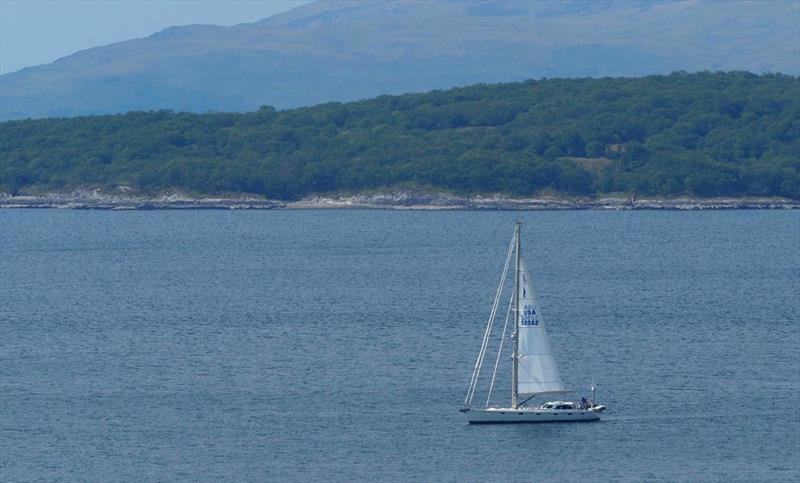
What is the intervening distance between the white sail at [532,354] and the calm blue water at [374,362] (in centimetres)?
156

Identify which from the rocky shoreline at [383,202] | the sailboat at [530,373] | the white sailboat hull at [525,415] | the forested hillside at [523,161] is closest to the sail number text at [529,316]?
the sailboat at [530,373]

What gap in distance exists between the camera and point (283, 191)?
185 metres

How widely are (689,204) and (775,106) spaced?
30.8 meters

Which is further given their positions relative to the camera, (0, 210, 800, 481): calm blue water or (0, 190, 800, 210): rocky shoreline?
(0, 190, 800, 210): rocky shoreline

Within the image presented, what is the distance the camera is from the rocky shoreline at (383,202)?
570 ft

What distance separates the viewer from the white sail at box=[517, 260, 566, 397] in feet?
182

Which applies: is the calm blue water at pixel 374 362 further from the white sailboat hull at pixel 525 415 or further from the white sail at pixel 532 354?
the white sail at pixel 532 354

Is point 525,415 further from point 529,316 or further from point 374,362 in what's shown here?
point 374,362

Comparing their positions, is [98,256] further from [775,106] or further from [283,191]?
[775,106]

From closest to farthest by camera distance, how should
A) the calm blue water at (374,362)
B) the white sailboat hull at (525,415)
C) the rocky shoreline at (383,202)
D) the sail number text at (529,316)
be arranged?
1. the calm blue water at (374,362)
2. the white sailboat hull at (525,415)
3. the sail number text at (529,316)
4. the rocky shoreline at (383,202)

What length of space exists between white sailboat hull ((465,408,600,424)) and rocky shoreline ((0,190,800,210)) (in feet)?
384

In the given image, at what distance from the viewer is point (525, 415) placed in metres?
55.0

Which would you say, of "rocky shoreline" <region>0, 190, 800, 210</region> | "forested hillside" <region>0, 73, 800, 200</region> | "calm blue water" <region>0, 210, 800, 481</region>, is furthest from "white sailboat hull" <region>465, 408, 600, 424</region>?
"forested hillside" <region>0, 73, 800, 200</region>

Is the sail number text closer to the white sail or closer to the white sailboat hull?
the white sail
